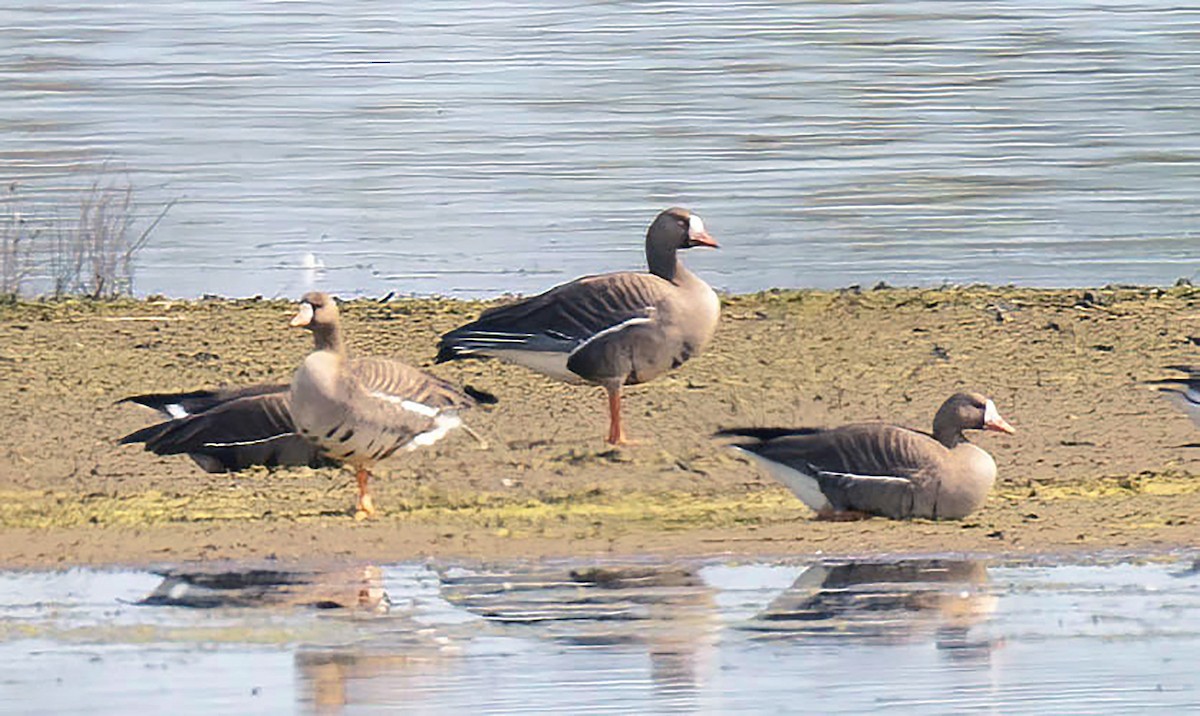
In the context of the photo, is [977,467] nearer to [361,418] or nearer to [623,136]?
[361,418]

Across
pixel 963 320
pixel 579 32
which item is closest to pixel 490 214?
pixel 963 320

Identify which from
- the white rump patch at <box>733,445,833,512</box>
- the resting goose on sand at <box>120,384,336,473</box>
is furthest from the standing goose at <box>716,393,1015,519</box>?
the resting goose on sand at <box>120,384,336,473</box>

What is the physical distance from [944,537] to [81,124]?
1598cm

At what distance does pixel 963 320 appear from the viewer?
44.8 feet

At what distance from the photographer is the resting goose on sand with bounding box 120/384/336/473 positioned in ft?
34.3

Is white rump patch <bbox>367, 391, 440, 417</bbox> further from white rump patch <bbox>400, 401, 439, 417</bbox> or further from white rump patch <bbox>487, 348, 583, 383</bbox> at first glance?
white rump patch <bbox>487, 348, 583, 383</bbox>

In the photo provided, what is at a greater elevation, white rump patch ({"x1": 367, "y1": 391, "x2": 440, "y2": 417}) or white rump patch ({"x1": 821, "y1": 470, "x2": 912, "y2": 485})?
white rump patch ({"x1": 367, "y1": 391, "x2": 440, "y2": 417})

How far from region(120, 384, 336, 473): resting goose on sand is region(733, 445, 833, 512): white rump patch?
1.87 meters

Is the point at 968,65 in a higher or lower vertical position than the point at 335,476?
higher

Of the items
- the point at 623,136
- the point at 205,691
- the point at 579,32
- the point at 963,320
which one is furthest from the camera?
the point at 579,32

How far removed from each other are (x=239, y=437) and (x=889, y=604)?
3.32 metres

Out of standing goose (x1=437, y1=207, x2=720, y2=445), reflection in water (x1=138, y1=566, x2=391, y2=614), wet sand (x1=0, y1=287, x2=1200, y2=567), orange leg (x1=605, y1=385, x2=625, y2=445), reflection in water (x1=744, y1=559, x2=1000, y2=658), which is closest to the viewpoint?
reflection in water (x1=744, y1=559, x2=1000, y2=658)

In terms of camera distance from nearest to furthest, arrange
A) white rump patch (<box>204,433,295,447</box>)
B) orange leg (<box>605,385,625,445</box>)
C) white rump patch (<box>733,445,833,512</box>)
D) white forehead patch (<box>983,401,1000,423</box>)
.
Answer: white rump patch (<box>733,445,833,512</box>), white forehead patch (<box>983,401,1000,423</box>), white rump patch (<box>204,433,295,447</box>), orange leg (<box>605,385,625,445</box>)

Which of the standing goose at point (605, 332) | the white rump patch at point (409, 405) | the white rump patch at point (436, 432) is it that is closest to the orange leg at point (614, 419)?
the standing goose at point (605, 332)
